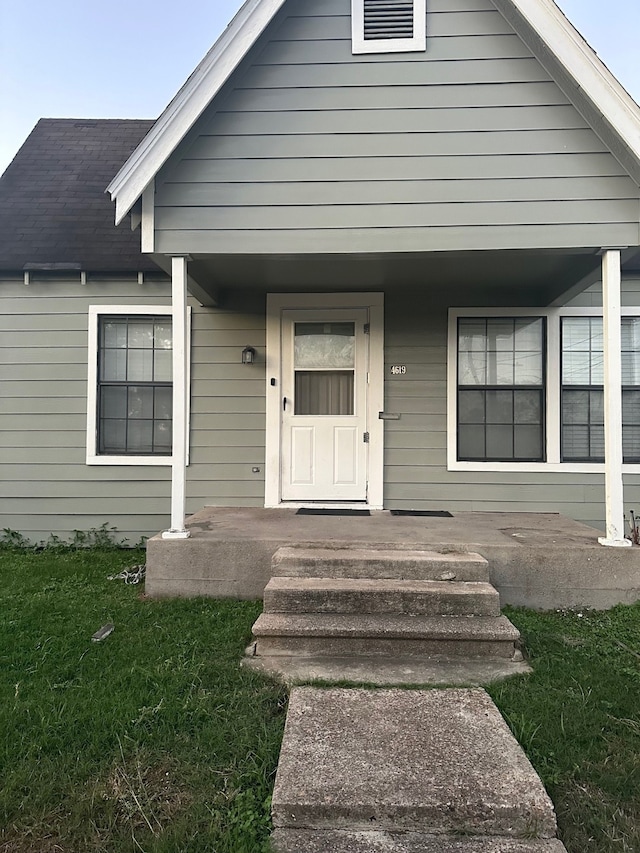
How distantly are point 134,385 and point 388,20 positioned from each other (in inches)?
154

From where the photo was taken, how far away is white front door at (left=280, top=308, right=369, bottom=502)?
208 inches

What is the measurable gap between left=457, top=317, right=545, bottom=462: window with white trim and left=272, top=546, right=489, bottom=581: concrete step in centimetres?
203

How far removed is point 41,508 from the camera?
542cm

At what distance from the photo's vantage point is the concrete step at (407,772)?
5.36 ft

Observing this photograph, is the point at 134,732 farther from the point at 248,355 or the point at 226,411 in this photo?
the point at 248,355

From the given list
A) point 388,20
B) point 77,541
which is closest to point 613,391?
point 388,20

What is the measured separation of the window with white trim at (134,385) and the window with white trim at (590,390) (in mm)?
4129

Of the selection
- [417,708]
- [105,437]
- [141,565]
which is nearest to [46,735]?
[417,708]

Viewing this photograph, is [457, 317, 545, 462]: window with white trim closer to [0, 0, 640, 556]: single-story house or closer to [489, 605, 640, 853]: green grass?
[0, 0, 640, 556]: single-story house

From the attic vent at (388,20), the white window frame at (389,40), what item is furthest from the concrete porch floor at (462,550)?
the attic vent at (388,20)

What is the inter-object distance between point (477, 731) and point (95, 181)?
260 inches

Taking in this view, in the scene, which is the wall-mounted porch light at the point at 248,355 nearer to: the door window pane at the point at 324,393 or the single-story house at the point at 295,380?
the single-story house at the point at 295,380

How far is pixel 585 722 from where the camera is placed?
2229 millimetres

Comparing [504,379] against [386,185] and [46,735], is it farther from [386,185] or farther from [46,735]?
[46,735]
